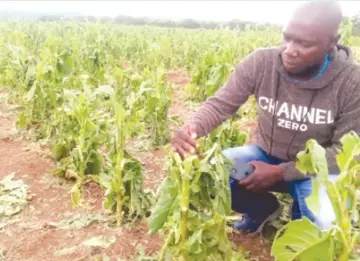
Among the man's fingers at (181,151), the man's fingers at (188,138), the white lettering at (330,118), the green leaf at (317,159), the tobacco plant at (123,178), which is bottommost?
the tobacco plant at (123,178)

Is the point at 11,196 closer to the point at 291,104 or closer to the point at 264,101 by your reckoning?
the point at 264,101

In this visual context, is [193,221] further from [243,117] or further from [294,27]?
[243,117]

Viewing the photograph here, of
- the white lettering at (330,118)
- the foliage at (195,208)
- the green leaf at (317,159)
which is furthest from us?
the white lettering at (330,118)

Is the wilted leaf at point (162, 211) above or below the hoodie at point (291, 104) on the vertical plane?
below

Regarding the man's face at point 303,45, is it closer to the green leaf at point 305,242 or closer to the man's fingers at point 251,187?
the man's fingers at point 251,187

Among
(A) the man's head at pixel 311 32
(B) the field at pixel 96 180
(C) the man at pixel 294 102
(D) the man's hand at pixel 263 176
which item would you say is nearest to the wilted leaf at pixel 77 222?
(B) the field at pixel 96 180

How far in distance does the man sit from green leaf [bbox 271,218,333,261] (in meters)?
0.50

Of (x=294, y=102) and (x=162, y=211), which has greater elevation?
(x=294, y=102)

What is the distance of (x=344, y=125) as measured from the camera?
2.44 m

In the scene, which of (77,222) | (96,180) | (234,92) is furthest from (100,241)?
(234,92)

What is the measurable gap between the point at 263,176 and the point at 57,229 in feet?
4.26

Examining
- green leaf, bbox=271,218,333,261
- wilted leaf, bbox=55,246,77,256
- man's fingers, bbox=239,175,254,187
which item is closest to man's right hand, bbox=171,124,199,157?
man's fingers, bbox=239,175,254,187

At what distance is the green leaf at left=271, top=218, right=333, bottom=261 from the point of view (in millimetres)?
1714

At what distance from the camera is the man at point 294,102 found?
90.5 inches
